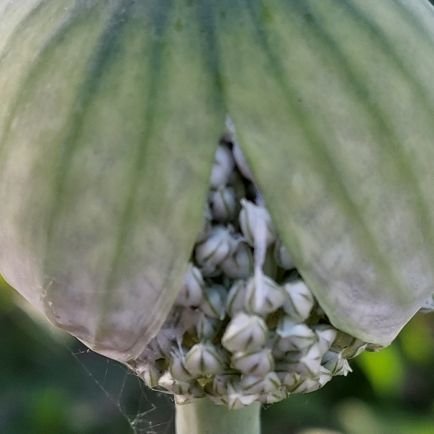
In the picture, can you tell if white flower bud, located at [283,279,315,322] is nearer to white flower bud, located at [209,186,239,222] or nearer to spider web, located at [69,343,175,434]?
white flower bud, located at [209,186,239,222]

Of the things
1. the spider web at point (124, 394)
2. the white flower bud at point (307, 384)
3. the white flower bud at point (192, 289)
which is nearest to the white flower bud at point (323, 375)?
the white flower bud at point (307, 384)

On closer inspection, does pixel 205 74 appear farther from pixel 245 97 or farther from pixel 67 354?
pixel 67 354

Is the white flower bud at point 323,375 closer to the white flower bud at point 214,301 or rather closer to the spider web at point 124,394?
the white flower bud at point 214,301

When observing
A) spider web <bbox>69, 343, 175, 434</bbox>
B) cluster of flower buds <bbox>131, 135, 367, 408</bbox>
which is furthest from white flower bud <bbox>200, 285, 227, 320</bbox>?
spider web <bbox>69, 343, 175, 434</bbox>

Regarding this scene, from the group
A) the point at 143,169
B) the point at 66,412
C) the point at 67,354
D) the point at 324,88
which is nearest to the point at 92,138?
the point at 143,169

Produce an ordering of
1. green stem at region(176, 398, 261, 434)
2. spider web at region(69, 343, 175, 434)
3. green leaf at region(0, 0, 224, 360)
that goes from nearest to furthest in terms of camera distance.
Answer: green leaf at region(0, 0, 224, 360)
green stem at region(176, 398, 261, 434)
spider web at region(69, 343, 175, 434)

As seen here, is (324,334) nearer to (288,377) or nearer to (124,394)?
(288,377)
